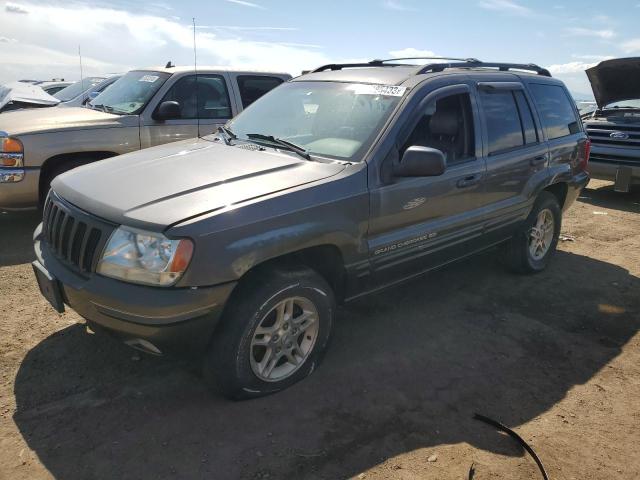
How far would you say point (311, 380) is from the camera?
3.25 meters

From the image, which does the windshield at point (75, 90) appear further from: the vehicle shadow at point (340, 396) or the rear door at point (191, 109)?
the vehicle shadow at point (340, 396)

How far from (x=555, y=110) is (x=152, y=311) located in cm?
426

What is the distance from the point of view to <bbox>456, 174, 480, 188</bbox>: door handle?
385cm

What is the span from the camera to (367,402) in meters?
3.05

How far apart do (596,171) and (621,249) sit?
2.80 metres

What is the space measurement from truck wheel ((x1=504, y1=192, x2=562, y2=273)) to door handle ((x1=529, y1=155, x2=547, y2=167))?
1.27 feet

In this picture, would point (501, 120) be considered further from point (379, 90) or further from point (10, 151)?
point (10, 151)

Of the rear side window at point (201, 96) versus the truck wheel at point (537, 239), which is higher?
the rear side window at point (201, 96)

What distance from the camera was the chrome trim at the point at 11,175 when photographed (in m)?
5.27

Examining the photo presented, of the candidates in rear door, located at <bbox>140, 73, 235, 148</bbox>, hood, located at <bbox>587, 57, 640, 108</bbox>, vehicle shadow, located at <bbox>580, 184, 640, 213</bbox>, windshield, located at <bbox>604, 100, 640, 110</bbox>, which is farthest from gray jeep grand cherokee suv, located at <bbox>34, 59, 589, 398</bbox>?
windshield, located at <bbox>604, 100, 640, 110</bbox>

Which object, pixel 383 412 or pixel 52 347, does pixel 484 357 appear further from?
pixel 52 347

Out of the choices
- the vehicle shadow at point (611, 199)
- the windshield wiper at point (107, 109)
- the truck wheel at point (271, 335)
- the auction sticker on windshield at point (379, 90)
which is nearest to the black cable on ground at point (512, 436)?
the truck wheel at point (271, 335)

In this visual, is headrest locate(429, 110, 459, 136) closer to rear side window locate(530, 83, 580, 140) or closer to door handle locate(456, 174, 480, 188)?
door handle locate(456, 174, 480, 188)

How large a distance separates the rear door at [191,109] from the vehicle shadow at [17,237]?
1.62 m
